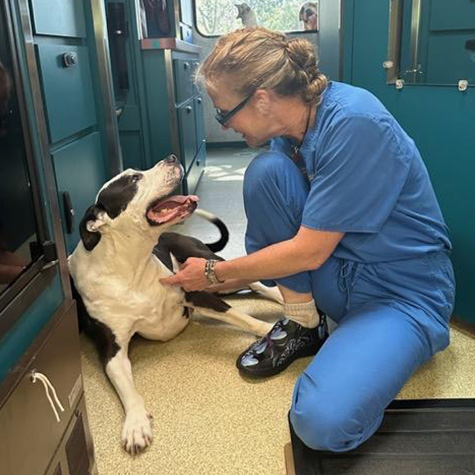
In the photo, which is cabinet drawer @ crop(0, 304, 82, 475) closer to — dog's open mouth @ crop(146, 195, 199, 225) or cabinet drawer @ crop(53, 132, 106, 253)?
dog's open mouth @ crop(146, 195, 199, 225)

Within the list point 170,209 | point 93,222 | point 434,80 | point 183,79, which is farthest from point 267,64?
point 183,79

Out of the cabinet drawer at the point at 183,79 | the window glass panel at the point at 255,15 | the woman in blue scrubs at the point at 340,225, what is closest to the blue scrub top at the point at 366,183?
the woman in blue scrubs at the point at 340,225

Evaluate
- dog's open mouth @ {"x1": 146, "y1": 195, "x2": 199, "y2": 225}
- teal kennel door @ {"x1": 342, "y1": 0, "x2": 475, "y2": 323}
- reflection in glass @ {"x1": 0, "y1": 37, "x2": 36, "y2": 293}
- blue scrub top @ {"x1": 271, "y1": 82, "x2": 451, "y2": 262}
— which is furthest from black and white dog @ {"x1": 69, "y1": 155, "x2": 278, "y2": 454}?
teal kennel door @ {"x1": 342, "y1": 0, "x2": 475, "y2": 323}

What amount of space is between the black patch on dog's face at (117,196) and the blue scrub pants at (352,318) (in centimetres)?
34

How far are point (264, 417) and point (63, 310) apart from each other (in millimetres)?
677

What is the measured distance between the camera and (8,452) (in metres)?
0.81

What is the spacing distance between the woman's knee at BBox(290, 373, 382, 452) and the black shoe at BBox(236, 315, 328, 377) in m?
0.37

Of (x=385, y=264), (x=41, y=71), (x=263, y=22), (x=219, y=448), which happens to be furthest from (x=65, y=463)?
(x=263, y=22)

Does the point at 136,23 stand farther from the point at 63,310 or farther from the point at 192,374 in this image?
the point at 63,310

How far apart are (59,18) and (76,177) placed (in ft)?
1.82

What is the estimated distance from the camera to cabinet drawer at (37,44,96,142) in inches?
68.5

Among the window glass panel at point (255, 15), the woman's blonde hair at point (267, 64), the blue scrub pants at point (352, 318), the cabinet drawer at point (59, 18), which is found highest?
the window glass panel at point (255, 15)

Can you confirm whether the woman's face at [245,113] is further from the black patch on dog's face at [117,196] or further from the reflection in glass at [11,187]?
the reflection in glass at [11,187]

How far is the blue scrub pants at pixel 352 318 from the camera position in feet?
4.07
